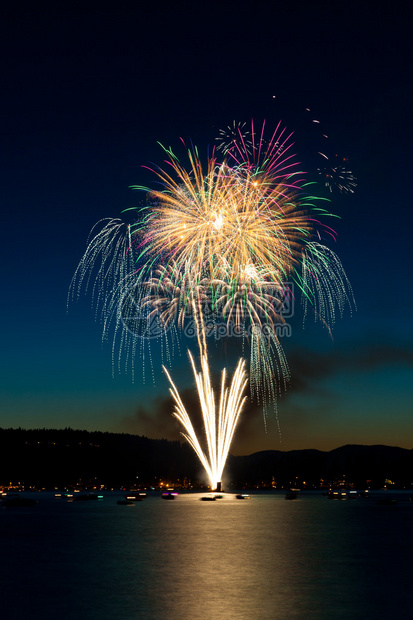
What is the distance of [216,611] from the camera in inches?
975

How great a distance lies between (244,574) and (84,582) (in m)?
8.22

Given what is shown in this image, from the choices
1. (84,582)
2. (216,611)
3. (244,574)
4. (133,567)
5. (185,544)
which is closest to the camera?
(216,611)

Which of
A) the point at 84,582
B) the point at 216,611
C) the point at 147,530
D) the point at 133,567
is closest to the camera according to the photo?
the point at 216,611

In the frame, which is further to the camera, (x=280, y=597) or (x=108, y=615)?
(x=280, y=597)

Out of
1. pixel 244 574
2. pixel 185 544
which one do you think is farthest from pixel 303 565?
pixel 185 544

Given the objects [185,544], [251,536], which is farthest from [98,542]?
[251,536]

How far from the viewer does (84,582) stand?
33.5 meters

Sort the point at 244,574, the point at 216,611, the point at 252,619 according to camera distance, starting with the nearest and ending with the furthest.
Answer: the point at 252,619 < the point at 216,611 < the point at 244,574

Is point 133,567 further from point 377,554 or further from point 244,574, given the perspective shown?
point 377,554

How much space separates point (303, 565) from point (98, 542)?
24.8 meters

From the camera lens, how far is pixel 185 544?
5656 cm

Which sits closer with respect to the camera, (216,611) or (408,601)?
(216,611)

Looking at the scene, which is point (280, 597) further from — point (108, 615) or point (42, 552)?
point (42, 552)

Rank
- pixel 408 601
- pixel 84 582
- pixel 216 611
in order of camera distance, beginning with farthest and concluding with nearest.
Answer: pixel 84 582 → pixel 408 601 → pixel 216 611
